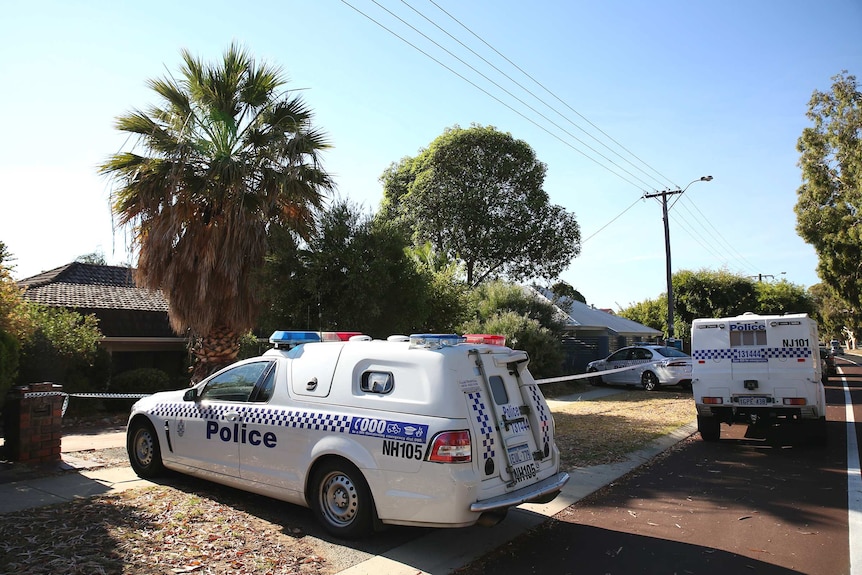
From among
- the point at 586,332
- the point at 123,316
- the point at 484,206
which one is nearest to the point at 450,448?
the point at 123,316

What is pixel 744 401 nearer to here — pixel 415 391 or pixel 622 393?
pixel 415 391

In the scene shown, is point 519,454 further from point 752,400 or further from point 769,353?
point 769,353

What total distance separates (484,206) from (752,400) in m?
18.0

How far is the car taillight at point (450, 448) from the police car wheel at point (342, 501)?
80cm

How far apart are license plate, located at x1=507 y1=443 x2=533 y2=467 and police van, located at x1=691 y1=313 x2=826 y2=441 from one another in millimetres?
6235

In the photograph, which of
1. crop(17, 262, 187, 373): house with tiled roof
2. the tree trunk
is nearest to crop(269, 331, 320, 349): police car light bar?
the tree trunk

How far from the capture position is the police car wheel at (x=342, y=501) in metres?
5.00

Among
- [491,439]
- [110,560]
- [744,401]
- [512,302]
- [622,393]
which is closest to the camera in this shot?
[110,560]

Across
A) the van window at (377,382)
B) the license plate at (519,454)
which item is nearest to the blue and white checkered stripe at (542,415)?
the license plate at (519,454)

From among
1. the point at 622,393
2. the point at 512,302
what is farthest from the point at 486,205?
the point at 622,393

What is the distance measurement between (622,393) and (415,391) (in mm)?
16443

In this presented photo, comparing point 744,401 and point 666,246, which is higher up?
point 666,246

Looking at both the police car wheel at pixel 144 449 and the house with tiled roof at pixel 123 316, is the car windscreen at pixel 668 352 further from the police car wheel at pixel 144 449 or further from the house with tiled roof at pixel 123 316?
the police car wheel at pixel 144 449

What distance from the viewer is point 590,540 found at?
213 inches
